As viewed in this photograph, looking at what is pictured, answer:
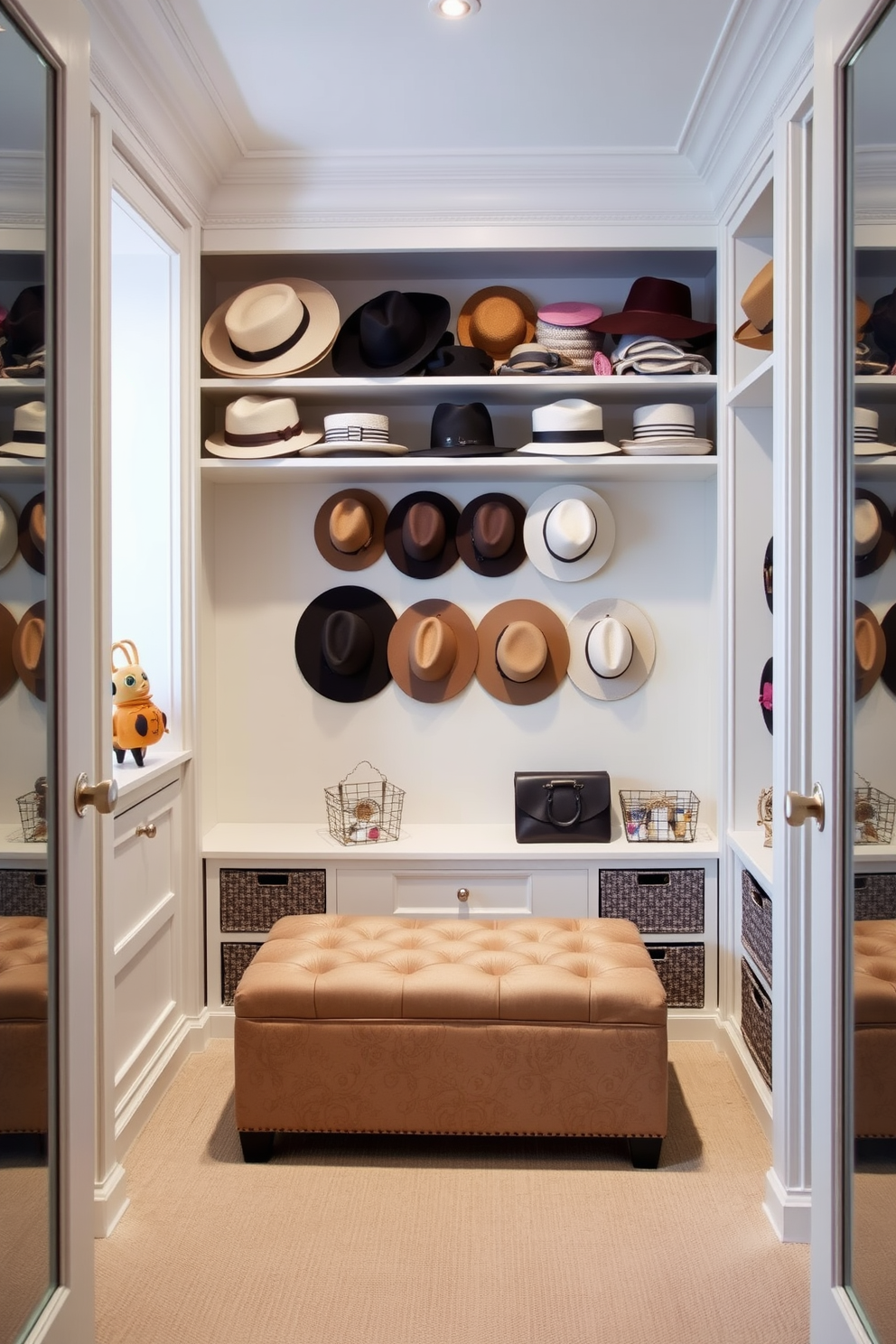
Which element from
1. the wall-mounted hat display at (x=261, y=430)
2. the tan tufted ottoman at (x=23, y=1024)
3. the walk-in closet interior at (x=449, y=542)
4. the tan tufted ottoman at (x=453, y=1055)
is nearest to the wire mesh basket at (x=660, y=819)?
the walk-in closet interior at (x=449, y=542)

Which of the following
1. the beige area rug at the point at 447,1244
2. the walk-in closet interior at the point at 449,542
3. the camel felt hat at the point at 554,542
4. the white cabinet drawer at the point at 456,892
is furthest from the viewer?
the camel felt hat at the point at 554,542

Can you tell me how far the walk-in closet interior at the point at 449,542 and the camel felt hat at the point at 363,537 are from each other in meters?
0.02

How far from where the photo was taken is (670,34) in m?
2.42

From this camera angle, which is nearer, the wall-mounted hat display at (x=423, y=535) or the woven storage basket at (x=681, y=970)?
the woven storage basket at (x=681, y=970)

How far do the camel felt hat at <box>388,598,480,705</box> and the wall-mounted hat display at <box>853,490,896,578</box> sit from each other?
6.78ft

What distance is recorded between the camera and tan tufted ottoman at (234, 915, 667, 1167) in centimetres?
250

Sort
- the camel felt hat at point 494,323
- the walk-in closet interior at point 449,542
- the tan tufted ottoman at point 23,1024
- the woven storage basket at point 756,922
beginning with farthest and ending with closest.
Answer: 1. the camel felt hat at point 494,323
2. the woven storage basket at point 756,922
3. the walk-in closet interior at point 449,542
4. the tan tufted ottoman at point 23,1024

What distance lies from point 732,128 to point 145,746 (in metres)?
2.24

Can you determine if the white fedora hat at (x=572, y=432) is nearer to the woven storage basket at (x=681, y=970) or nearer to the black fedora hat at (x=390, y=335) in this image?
the black fedora hat at (x=390, y=335)

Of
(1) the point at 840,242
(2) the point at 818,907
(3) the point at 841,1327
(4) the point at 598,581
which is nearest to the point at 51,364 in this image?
(1) the point at 840,242

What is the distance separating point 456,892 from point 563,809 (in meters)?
0.42

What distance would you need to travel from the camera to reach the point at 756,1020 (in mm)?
2844

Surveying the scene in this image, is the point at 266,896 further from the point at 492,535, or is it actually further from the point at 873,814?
the point at 873,814

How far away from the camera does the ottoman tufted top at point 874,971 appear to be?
56.5 inches
